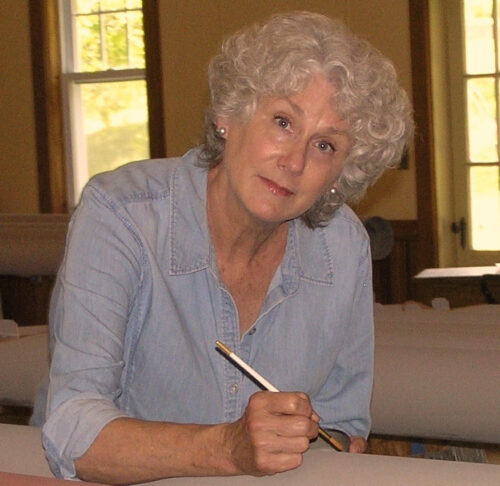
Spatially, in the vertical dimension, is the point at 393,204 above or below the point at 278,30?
below

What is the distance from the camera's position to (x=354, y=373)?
181 cm

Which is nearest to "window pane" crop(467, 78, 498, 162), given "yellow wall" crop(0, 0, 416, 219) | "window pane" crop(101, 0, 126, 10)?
"yellow wall" crop(0, 0, 416, 219)

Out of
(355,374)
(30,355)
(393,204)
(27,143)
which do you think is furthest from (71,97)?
(355,374)

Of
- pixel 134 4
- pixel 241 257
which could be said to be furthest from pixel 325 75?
pixel 134 4

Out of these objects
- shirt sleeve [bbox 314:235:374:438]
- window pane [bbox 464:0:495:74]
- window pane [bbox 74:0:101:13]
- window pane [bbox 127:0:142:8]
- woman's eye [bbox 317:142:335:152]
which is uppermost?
window pane [bbox 74:0:101:13]

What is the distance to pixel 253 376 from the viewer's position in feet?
4.67

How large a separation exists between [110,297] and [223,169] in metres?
0.33

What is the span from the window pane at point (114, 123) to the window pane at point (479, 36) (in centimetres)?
222

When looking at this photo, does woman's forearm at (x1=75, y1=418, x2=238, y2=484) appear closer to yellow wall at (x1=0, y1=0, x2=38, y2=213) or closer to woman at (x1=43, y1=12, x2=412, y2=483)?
woman at (x1=43, y1=12, x2=412, y2=483)

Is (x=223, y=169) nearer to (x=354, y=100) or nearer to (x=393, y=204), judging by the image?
(x=354, y=100)

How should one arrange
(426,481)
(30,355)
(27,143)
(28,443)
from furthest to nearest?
(27,143), (30,355), (28,443), (426,481)

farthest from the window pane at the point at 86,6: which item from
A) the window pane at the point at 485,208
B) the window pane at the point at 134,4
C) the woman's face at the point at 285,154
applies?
the woman's face at the point at 285,154

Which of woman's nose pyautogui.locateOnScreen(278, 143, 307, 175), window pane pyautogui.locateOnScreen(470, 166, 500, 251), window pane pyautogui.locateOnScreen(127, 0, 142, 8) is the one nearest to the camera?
woman's nose pyautogui.locateOnScreen(278, 143, 307, 175)

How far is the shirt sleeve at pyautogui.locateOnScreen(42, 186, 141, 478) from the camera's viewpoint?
4.37 feet
